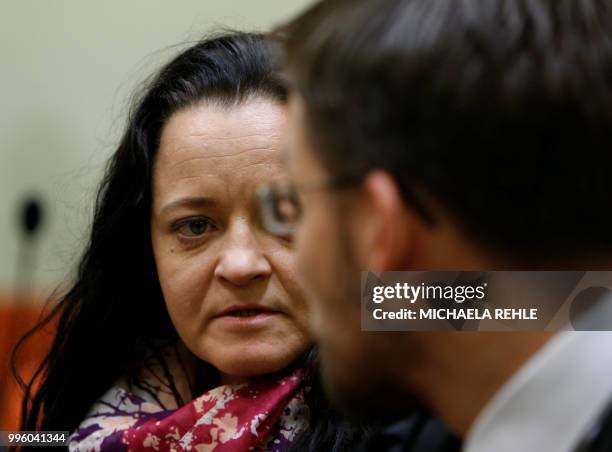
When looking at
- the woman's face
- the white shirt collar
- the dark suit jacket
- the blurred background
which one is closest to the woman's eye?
the woman's face

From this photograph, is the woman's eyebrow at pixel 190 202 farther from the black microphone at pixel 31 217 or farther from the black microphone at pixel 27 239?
the black microphone at pixel 31 217

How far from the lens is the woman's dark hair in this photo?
1.51m

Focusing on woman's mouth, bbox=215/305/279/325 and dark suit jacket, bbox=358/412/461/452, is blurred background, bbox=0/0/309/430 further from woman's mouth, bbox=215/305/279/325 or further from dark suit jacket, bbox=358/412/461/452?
dark suit jacket, bbox=358/412/461/452

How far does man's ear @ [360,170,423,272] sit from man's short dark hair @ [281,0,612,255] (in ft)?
0.04

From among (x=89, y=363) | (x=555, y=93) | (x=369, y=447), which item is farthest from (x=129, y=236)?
(x=555, y=93)

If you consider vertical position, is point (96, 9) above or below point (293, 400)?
above

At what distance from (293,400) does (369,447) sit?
0.23 meters

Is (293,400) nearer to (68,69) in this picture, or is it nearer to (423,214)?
(423,214)

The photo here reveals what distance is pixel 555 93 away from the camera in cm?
82

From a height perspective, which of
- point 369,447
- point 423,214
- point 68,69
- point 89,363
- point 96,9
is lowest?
point 369,447

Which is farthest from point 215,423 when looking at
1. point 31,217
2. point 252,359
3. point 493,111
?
point 31,217

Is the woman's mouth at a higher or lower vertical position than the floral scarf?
higher

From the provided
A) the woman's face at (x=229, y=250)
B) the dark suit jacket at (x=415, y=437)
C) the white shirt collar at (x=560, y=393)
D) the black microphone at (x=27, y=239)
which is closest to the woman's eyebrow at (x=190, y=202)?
the woman's face at (x=229, y=250)

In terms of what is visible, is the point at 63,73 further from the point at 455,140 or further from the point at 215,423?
the point at 455,140
